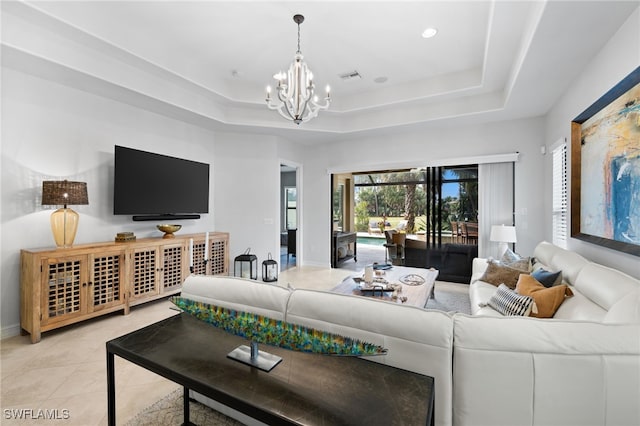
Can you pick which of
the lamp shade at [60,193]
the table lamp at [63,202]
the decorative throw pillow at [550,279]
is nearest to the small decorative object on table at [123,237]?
the table lamp at [63,202]

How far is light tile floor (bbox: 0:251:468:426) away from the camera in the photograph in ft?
6.08

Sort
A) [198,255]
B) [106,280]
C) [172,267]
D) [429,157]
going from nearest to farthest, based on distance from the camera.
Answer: [106,280], [172,267], [198,255], [429,157]

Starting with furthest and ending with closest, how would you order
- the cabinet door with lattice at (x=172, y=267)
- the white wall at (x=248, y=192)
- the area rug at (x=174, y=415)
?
the white wall at (x=248, y=192)
the cabinet door with lattice at (x=172, y=267)
the area rug at (x=174, y=415)

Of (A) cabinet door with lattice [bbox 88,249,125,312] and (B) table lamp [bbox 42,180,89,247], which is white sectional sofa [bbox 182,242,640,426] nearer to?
(A) cabinet door with lattice [bbox 88,249,125,312]

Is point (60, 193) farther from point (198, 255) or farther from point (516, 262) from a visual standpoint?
point (516, 262)

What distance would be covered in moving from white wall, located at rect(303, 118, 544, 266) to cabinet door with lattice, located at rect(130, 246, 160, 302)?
3352 millimetres

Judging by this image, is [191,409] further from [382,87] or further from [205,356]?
[382,87]

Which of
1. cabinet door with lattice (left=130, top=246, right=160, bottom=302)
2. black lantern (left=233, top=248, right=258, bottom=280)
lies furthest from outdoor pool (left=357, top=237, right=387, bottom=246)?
cabinet door with lattice (left=130, top=246, right=160, bottom=302)

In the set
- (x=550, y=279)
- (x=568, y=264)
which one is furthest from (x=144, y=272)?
(x=568, y=264)

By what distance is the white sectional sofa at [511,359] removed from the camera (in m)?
1.05

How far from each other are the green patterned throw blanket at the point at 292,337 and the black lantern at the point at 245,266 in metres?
3.64

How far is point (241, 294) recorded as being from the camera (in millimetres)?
1666

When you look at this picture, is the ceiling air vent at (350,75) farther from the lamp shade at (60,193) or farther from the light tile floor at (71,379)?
the light tile floor at (71,379)

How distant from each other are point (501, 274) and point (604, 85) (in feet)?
6.40
